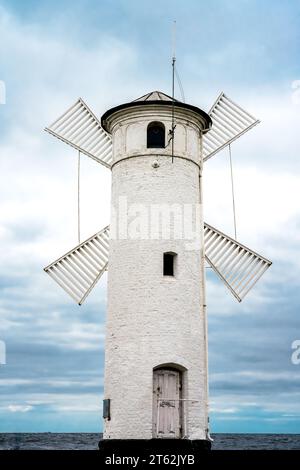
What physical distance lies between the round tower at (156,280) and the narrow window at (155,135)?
26 millimetres

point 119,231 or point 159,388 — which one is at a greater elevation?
point 119,231

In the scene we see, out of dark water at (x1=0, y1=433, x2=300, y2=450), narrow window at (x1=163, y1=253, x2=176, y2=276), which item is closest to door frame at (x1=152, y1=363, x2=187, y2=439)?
narrow window at (x1=163, y1=253, x2=176, y2=276)

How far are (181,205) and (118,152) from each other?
7.62 feet

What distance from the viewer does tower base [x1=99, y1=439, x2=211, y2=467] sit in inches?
621

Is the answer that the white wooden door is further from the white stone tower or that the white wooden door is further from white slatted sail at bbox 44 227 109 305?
white slatted sail at bbox 44 227 109 305

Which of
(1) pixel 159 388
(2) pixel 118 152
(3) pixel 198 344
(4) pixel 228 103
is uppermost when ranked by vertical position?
(4) pixel 228 103

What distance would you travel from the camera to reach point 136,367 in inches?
643

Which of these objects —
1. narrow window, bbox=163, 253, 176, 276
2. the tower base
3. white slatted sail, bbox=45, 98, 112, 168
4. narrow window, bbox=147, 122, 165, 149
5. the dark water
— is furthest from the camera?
the dark water

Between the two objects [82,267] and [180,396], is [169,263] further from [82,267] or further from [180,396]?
[180,396]

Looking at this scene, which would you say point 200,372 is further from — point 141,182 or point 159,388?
point 141,182

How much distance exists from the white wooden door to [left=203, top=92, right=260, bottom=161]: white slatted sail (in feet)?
20.9
